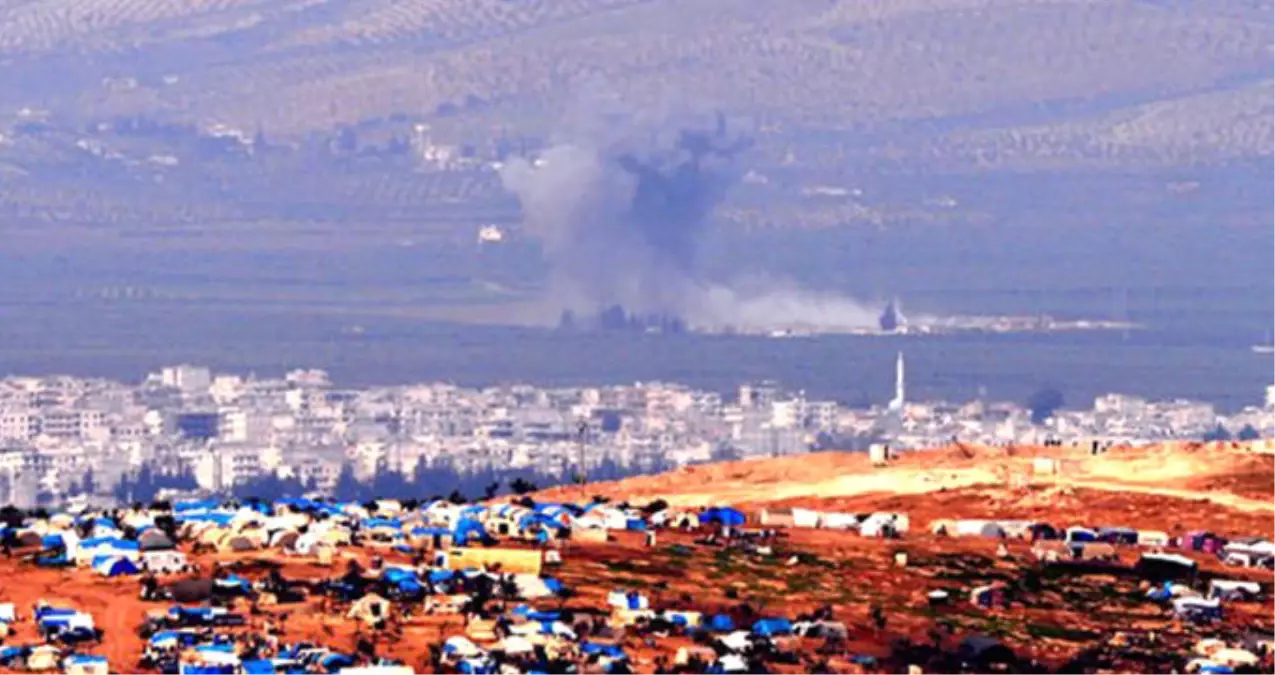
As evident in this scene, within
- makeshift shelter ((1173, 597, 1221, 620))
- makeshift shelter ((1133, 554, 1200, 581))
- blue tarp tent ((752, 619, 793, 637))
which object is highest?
makeshift shelter ((1133, 554, 1200, 581))

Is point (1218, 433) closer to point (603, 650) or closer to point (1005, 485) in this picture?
point (1005, 485)

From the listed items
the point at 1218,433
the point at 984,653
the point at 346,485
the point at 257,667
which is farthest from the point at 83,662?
the point at 1218,433

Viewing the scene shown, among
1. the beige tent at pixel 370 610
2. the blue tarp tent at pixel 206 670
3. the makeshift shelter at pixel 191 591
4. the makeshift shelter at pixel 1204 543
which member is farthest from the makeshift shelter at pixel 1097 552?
the blue tarp tent at pixel 206 670

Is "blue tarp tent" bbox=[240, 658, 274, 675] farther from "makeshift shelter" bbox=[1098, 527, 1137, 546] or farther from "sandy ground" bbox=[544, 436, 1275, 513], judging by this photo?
"sandy ground" bbox=[544, 436, 1275, 513]

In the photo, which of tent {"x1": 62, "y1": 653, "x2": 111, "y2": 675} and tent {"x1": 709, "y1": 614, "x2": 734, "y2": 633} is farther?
tent {"x1": 709, "y1": 614, "x2": 734, "y2": 633}

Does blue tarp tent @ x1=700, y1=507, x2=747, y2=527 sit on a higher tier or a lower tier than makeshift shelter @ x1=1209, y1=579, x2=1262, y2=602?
higher

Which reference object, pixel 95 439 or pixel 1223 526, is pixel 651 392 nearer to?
pixel 95 439

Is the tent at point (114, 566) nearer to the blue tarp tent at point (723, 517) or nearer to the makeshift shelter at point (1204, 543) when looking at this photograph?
the blue tarp tent at point (723, 517)

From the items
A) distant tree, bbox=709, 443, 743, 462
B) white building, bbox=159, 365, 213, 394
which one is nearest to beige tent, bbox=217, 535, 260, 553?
distant tree, bbox=709, 443, 743, 462
